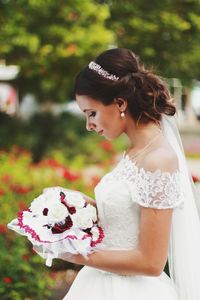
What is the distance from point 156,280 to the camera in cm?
265

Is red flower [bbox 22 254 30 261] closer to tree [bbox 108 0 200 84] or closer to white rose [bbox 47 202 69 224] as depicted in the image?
white rose [bbox 47 202 69 224]

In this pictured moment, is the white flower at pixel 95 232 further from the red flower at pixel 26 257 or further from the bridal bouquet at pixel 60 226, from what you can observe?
the red flower at pixel 26 257

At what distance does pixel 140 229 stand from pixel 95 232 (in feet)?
0.63

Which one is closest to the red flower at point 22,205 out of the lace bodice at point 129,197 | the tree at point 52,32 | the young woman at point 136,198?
the tree at point 52,32

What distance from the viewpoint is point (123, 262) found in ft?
7.91

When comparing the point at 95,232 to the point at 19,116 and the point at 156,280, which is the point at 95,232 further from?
the point at 19,116

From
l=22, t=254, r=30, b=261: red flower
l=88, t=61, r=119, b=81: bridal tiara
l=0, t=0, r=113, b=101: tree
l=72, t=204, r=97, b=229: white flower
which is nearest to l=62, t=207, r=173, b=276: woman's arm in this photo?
l=72, t=204, r=97, b=229: white flower

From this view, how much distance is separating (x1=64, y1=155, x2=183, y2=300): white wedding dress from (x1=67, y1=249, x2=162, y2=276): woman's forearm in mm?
149

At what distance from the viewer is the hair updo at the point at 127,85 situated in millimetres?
2561

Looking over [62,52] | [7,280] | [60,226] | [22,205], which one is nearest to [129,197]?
[60,226]

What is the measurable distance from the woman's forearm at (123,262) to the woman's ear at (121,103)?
0.56 meters

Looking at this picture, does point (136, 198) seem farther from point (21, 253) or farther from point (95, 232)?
point (21, 253)

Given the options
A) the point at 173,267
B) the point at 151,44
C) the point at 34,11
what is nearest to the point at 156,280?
the point at 173,267

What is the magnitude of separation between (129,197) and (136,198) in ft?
0.16
